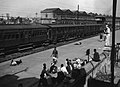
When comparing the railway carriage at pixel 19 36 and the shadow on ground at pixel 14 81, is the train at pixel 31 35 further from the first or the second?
the shadow on ground at pixel 14 81

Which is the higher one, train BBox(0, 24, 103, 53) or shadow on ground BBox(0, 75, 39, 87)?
train BBox(0, 24, 103, 53)

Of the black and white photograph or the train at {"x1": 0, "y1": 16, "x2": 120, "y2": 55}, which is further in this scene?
the train at {"x1": 0, "y1": 16, "x2": 120, "y2": 55}

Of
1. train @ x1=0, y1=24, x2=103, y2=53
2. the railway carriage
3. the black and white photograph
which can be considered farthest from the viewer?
train @ x1=0, y1=24, x2=103, y2=53

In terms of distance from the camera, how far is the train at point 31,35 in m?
15.8

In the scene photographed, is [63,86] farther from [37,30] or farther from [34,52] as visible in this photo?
→ [37,30]

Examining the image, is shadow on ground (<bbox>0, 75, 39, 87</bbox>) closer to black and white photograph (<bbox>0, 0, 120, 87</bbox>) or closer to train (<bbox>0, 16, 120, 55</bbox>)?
black and white photograph (<bbox>0, 0, 120, 87</bbox>)

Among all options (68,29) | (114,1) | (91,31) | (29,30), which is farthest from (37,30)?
(91,31)

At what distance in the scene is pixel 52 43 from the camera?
25.0 meters

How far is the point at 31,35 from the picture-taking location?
19.7 meters

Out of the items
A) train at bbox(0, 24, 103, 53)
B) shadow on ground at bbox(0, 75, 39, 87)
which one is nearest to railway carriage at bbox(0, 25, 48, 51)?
train at bbox(0, 24, 103, 53)

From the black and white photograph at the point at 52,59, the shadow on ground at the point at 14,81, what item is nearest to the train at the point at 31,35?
the black and white photograph at the point at 52,59

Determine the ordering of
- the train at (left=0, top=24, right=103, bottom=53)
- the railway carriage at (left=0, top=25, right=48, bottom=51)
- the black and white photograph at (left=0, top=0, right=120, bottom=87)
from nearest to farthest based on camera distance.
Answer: the black and white photograph at (left=0, top=0, right=120, bottom=87), the railway carriage at (left=0, top=25, right=48, bottom=51), the train at (left=0, top=24, right=103, bottom=53)

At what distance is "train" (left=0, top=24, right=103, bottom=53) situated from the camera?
1581 centimetres

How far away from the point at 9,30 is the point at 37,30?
5.39m
